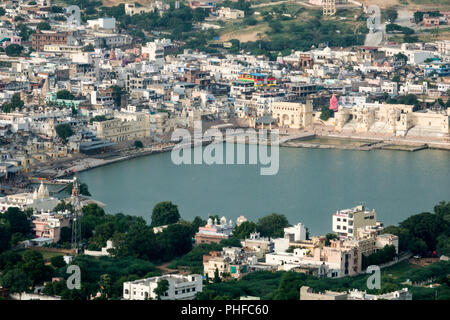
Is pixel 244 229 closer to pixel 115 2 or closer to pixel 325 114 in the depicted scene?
pixel 325 114

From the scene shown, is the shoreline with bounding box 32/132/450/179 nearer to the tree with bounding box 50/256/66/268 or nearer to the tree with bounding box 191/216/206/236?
the tree with bounding box 191/216/206/236

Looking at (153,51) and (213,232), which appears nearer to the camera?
(213,232)

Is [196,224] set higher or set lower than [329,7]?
lower

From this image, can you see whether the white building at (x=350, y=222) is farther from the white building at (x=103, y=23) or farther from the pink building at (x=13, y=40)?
the white building at (x=103, y=23)

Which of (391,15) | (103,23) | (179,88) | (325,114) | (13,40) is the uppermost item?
(391,15)

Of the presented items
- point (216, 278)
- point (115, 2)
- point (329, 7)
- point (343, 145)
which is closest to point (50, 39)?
point (115, 2)
